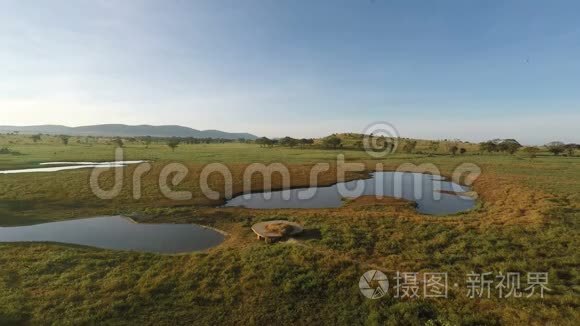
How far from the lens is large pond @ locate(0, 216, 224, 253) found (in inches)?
866

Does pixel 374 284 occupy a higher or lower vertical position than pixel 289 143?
lower

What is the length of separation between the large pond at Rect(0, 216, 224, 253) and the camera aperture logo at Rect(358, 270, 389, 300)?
38.4ft

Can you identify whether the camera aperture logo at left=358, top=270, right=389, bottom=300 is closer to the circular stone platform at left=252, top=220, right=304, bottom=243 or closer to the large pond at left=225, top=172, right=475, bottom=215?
the circular stone platform at left=252, top=220, right=304, bottom=243

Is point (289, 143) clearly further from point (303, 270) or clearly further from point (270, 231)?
point (303, 270)

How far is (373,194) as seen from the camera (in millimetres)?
41031

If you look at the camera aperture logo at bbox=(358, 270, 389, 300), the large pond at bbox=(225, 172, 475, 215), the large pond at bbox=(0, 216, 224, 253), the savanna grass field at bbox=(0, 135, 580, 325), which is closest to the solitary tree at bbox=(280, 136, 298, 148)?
the large pond at bbox=(225, 172, 475, 215)

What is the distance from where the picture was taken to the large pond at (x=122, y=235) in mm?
21984

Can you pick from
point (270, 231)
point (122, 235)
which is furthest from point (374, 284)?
point (122, 235)

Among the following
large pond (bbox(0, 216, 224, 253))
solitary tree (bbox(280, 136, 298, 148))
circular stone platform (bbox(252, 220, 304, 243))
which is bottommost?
large pond (bbox(0, 216, 224, 253))

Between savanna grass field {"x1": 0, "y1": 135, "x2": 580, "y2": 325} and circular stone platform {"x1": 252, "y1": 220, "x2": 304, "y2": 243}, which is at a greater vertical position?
circular stone platform {"x1": 252, "y1": 220, "x2": 304, "y2": 243}

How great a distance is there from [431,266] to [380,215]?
10961mm

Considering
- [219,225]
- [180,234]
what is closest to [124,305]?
[180,234]

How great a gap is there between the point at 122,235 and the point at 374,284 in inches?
802

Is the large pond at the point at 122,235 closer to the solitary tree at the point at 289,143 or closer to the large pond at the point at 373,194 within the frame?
the large pond at the point at 373,194
